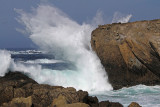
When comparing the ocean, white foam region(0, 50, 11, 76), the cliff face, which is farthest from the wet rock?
the cliff face

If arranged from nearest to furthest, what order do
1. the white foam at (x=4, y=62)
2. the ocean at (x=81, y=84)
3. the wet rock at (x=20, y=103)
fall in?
the wet rock at (x=20, y=103) → the ocean at (x=81, y=84) → the white foam at (x=4, y=62)

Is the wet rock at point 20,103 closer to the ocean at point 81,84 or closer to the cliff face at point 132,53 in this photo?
the ocean at point 81,84

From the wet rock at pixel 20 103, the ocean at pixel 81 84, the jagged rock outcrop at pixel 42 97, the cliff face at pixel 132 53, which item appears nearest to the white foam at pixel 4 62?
the ocean at pixel 81 84

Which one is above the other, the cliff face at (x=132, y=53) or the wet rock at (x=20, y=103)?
the cliff face at (x=132, y=53)

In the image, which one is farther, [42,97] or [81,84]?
[81,84]

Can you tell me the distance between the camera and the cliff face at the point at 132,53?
578 inches

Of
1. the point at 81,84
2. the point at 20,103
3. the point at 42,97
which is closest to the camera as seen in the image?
the point at 20,103

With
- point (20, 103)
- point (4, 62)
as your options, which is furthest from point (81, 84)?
point (20, 103)

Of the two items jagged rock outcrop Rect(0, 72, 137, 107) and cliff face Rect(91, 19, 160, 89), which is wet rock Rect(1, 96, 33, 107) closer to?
jagged rock outcrop Rect(0, 72, 137, 107)

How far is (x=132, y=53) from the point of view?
15.0 metres

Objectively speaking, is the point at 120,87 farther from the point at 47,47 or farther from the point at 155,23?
the point at 47,47

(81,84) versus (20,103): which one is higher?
(81,84)

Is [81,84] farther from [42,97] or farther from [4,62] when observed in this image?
[42,97]

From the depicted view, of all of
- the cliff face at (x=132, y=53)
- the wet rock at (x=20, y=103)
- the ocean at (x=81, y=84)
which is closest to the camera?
the wet rock at (x=20, y=103)
